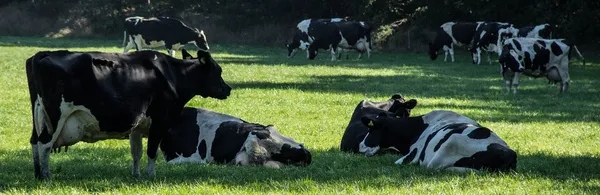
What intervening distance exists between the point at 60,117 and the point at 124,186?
871mm

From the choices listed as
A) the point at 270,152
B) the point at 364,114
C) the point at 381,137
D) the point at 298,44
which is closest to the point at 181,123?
the point at 270,152

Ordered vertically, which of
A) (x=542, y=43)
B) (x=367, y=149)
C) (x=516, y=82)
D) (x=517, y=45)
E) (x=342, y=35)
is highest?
(x=367, y=149)

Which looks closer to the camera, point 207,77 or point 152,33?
point 207,77

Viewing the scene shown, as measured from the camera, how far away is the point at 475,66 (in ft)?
135

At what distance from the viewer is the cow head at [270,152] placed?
11.6 metres

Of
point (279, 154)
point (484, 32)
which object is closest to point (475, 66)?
point (484, 32)

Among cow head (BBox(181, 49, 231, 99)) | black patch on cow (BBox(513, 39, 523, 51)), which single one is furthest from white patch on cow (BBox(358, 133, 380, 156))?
black patch on cow (BBox(513, 39, 523, 51))

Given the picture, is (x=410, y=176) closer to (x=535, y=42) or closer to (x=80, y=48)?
(x=535, y=42)

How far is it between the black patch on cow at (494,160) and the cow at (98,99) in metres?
3.15

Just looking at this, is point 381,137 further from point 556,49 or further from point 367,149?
→ point 556,49

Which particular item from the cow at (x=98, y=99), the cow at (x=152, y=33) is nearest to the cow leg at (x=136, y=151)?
the cow at (x=98, y=99)

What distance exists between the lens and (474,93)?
25.9 meters

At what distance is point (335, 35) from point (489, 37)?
6.97 meters

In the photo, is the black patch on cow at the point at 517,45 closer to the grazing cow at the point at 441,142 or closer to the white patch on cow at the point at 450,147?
the grazing cow at the point at 441,142
